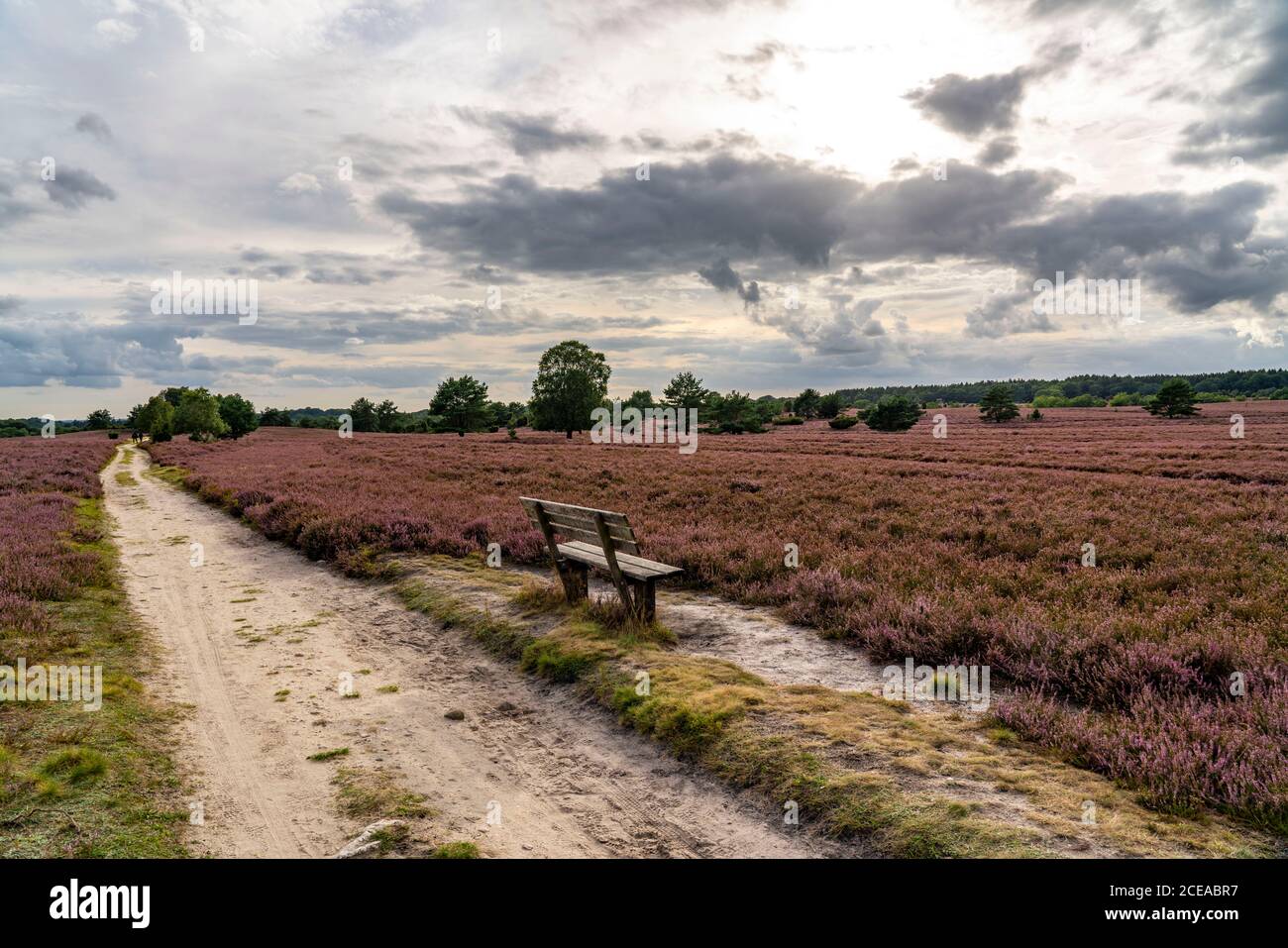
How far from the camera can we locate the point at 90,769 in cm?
505

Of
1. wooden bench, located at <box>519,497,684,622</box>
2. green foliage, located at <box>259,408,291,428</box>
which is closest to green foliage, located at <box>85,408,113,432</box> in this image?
green foliage, located at <box>259,408,291,428</box>

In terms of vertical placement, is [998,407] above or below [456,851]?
above

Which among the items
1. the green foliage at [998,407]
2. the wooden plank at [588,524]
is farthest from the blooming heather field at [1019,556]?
the green foliage at [998,407]

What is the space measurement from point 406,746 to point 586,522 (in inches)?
141

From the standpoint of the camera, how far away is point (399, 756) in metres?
5.56

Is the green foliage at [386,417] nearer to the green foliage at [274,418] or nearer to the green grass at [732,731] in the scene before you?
the green foliage at [274,418]

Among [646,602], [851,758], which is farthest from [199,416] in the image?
[851,758]

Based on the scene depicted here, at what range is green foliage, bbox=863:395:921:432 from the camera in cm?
6781

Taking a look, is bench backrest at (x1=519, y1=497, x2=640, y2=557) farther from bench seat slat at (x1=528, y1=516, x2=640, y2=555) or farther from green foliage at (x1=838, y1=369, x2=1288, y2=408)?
green foliage at (x1=838, y1=369, x2=1288, y2=408)

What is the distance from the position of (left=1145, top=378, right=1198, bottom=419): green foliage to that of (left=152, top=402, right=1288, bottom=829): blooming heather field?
4317cm

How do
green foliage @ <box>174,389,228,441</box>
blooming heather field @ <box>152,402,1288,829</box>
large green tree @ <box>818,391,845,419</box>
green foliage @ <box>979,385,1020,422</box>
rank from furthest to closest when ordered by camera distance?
large green tree @ <box>818,391,845,419</box> → green foliage @ <box>174,389,228,441</box> → green foliage @ <box>979,385,1020,422</box> → blooming heather field @ <box>152,402,1288,829</box>

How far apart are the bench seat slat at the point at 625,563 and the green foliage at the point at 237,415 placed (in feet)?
347

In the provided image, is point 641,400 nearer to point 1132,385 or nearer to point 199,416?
point 199,416
